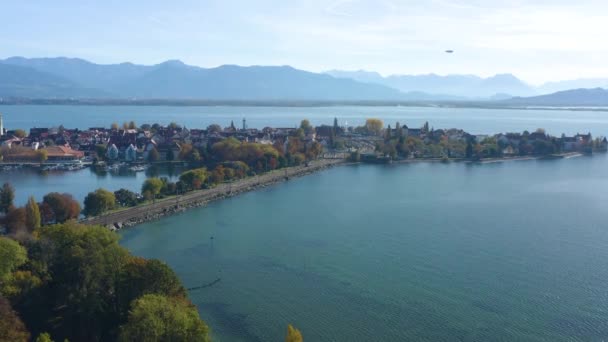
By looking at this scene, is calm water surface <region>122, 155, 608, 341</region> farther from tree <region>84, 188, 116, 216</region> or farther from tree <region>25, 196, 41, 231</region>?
tree <region>25, 196, 41, 231</region>

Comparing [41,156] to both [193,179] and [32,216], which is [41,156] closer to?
[193,179]

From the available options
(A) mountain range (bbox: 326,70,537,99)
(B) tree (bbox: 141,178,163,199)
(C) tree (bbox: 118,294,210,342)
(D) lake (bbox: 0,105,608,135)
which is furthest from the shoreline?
(A) mountain range (bbox: 326,70,537,99)

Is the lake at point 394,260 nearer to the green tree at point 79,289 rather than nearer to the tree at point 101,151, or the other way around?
the green tree at point 79,289

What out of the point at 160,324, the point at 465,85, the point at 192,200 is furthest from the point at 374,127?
the point at 465,85

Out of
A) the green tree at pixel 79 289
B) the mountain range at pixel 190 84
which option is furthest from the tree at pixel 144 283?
the mountain range at pixel 190 84

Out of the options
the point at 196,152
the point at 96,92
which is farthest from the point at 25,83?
the point at 196,152
